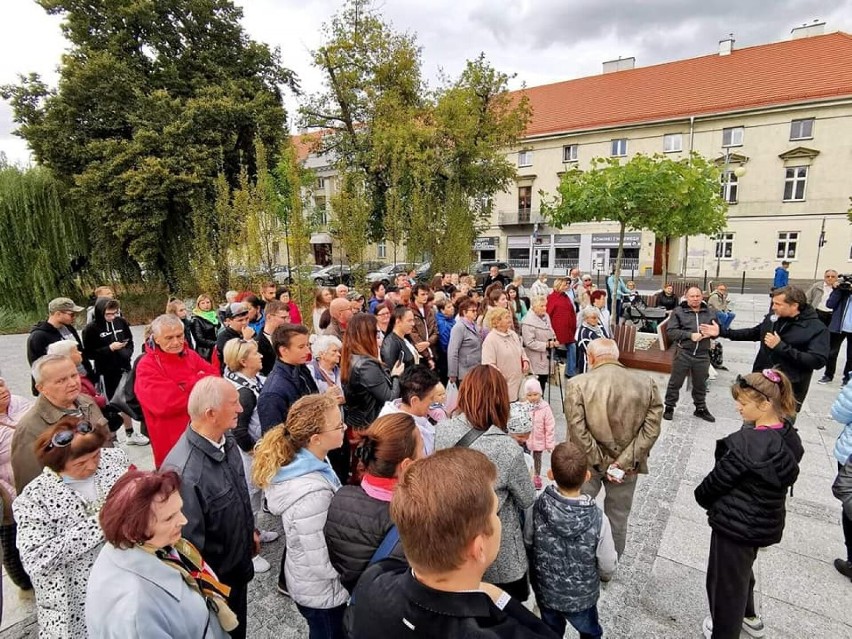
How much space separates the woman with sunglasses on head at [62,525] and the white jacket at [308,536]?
836mm

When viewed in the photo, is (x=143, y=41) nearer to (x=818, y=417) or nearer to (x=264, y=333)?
(x=264, y=333)

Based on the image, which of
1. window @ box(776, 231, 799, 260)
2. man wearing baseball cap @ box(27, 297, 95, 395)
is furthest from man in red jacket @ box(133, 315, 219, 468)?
window @ box(776, 231, 799, 260)

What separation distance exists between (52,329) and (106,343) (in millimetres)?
716

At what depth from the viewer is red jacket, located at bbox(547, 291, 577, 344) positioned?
7289 millimetres

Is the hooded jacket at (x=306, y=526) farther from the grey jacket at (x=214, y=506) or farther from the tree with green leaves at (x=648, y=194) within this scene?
the tree with green leaves at (x=648, y=194)

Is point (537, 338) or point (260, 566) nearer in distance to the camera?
point (260, 566)

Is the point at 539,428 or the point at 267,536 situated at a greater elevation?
the point at 539,428

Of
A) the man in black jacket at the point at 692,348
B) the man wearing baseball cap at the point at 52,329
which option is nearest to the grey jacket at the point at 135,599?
the man wearing baseball cap at the point at 52,329

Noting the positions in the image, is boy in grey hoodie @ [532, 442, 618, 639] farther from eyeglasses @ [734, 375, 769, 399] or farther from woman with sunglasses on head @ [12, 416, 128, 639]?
woman with sunglasses on head @ [12, 416, 128, 639]

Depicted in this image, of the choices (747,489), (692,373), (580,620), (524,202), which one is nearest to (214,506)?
(580,620)

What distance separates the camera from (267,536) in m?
3.75

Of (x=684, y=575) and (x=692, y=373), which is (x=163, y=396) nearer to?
(x=684, y=575)

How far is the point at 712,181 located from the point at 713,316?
401 cm

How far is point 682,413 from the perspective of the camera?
6.17 m
